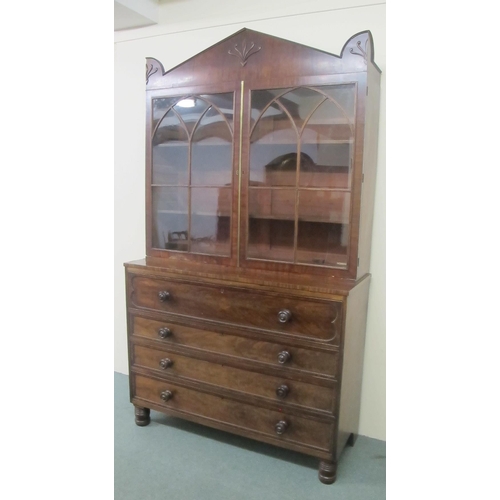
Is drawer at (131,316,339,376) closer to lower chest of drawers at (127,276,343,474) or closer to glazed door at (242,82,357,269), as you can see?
lower chest of drawers at (127,276,343,474)

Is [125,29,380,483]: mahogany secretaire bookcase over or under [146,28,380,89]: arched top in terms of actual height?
under

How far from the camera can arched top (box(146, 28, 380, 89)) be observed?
1687 mm

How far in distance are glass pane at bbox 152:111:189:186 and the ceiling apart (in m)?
0.69

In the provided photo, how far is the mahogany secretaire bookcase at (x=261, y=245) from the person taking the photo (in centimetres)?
175

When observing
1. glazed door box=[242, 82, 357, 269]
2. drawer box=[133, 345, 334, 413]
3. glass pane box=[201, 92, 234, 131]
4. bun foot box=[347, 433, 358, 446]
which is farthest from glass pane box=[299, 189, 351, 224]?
bun foot box=[347, 433, 358, 446]

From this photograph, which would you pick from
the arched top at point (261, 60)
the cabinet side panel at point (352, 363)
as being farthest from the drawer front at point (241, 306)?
the arched top at point (261, 60)

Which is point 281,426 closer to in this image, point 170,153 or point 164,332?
point 164,332

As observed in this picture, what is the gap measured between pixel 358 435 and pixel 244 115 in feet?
5.77
